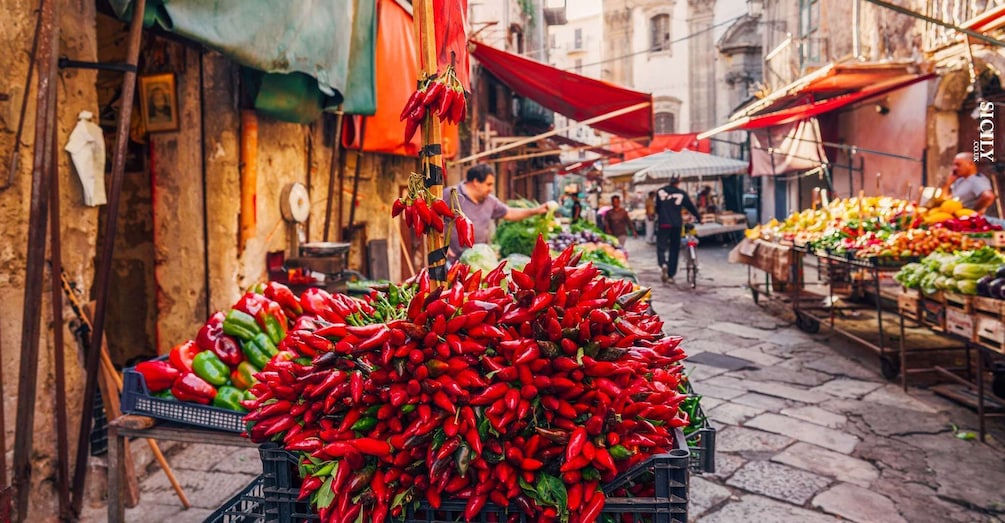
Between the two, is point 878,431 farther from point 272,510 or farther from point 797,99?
point 797,99

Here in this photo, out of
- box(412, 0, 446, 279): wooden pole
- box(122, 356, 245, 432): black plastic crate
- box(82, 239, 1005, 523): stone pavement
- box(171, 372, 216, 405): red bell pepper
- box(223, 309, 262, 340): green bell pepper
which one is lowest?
box(82, 239, 1005, 523): stone pavement

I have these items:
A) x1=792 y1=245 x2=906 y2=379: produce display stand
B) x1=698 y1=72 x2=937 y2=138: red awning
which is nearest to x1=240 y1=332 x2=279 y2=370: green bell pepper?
x1=792 y1=245 x2=906 y2=379: produce display stand

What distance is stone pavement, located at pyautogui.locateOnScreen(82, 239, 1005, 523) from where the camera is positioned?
358cm

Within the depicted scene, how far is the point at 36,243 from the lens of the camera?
296 centimetres

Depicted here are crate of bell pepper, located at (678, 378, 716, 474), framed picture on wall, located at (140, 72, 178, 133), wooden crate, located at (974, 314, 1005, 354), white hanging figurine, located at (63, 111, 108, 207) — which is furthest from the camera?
framed picture on wall, located at (140, 72, 178, 133)

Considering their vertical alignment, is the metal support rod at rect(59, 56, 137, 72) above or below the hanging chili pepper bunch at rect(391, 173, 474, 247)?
above

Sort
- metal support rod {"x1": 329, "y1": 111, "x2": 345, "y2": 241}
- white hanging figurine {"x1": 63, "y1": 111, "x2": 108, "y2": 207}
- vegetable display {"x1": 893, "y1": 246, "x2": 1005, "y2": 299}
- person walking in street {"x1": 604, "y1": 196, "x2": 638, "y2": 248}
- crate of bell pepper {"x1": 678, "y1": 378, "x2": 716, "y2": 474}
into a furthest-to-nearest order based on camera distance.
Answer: person walking in street {"x1": 604, "y1": 196, "x2": 638, "y2": 248}, metal support rod {"x1": 329, "y1": 111, "x2": 345, "y2": 241}, vegetable display {"x1": 893, "y1": 246, "x2": 1005, "y2": 299}, white hanging figurine {"x1": 63, "y1": 111, "x2": 108, "y2": 207}, crate of bell pepper {"x1": 678, "y1": 378, "x2": 716, "y2": 474}

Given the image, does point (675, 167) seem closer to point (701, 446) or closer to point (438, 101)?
point (701, 446)

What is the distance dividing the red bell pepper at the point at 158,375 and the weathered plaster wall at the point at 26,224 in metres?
0.81

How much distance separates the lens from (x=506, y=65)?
402 inches

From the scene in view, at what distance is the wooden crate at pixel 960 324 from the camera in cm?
457

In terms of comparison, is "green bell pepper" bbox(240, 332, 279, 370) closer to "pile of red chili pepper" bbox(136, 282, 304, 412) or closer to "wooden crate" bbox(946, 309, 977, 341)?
"pile of red chili pepper" bbox(136, 282, 304, 412)

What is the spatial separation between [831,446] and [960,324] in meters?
1.33

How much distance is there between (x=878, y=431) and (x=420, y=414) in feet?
14.2
